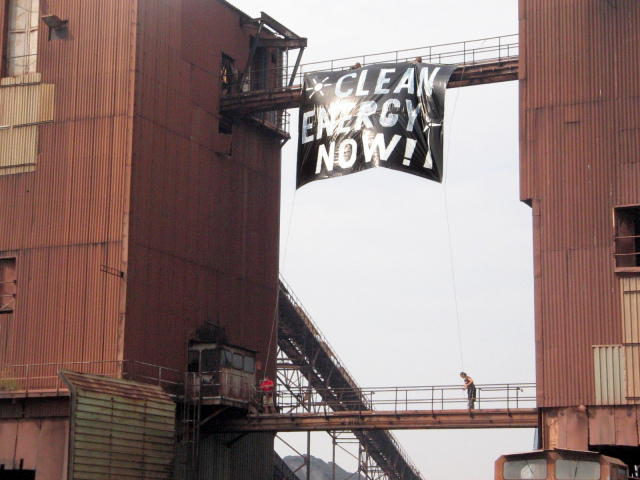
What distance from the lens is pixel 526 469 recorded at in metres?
30.1

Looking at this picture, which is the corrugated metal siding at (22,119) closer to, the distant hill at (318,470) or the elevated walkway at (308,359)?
the elevated walkway at (308,359)

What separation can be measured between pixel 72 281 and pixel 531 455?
68.3 feet

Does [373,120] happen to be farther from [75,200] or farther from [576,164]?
[75,200]

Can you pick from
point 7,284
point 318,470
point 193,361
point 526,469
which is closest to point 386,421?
point 193,361

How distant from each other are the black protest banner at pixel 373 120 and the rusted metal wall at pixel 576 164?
4379mm

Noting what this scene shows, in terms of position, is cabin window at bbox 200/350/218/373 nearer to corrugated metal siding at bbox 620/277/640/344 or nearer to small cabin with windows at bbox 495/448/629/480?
corrugated metal siding at bbox 620/277/640/344

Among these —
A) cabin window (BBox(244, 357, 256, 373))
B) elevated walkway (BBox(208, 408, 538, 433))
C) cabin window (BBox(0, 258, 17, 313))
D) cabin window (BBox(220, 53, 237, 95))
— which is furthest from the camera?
cabin window (BBox(220, 53, 237, 95))

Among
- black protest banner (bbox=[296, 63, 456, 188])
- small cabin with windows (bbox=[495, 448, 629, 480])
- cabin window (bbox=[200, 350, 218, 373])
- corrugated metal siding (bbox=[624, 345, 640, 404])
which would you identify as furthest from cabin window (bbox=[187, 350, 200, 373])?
small cabin with windows (bbox=[495, 448, 629, 480])

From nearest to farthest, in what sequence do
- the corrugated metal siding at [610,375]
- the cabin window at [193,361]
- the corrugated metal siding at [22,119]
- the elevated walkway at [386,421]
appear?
the corrugated metal siding at [610,375]
the elevated walkway at [386,421]
the cabin window at [193,361]
the corrugated metal siding at [22,119]

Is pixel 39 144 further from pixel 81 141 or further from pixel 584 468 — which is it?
pixel 584 468

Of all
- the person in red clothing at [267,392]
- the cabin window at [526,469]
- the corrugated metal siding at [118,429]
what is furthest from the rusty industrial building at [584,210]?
the corrugated metal siding at [118,429]

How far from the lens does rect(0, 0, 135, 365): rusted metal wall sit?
42875 millimetres

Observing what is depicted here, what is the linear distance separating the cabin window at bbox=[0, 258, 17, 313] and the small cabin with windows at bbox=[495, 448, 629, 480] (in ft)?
73.7

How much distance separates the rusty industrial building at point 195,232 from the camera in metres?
37.9
